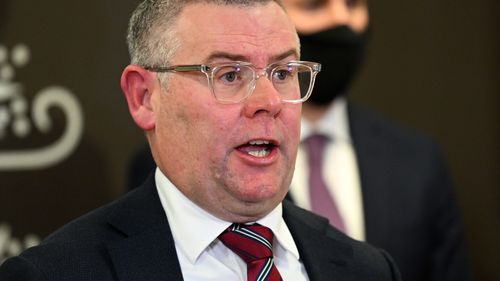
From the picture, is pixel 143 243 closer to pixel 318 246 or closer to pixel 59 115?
pixel 318 246

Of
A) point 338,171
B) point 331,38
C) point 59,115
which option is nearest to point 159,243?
point 59,115

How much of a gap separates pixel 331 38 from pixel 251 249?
1567 mm

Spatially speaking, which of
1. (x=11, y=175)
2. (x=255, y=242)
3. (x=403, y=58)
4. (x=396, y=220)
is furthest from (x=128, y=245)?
(x=403, y=58)

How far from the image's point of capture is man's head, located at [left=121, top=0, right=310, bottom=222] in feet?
6.31

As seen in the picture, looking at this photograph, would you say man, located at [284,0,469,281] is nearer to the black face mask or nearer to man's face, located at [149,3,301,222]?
the black face mask

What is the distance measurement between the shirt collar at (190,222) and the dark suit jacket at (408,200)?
4.14 feet

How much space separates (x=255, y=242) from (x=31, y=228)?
1369mm

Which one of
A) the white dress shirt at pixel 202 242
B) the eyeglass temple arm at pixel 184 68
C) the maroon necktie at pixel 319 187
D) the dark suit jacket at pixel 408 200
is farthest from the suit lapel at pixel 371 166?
the eyeglass temple arm at pixel 184 68

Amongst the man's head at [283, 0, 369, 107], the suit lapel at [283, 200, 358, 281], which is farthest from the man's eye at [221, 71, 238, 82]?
the man's head at [283, 0, 369, 107]

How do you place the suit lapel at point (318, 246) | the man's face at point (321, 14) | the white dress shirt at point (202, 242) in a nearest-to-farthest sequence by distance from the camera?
the white dress shirt at point (202, 242), the suit lapel at point (318, 246), the man's face at point (321, 14)

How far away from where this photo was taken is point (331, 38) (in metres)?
3.43

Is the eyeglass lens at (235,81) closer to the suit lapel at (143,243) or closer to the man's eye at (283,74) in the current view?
the man's eye at (283,74)

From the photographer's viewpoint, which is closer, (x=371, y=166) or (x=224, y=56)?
(x=224, y=56)

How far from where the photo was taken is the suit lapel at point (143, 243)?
1.90 meters
